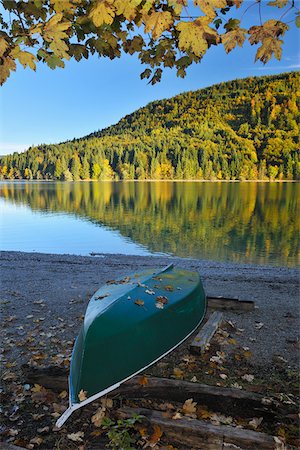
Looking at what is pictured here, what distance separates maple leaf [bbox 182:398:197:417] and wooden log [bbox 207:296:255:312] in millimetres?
3452

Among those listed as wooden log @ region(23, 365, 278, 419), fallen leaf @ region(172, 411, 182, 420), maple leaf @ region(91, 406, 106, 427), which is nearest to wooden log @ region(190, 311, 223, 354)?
wooden log @ region(23, 365, 278, 419)

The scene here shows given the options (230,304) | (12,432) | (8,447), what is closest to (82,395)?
(8,447)

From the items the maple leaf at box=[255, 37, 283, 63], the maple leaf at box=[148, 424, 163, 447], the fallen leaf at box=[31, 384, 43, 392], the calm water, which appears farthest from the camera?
the calm water

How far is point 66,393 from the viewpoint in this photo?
459cm

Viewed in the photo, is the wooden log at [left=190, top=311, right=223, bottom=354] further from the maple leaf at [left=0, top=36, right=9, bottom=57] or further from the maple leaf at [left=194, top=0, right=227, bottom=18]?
the maple leaf at [left=0, top=36, right=9, bottom=57]

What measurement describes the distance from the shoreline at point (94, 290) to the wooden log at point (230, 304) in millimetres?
167

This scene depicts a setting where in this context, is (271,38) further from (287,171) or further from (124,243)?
(287,171)

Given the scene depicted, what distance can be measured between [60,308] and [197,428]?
502 cm

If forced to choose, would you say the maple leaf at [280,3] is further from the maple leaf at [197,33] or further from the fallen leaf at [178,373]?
the fallen leaf at [178,373]

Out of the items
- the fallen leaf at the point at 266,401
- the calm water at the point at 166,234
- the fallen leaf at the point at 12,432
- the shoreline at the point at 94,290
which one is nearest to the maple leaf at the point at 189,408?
the fallen leaf at the point at 266,401

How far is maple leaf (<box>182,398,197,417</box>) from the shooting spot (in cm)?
405

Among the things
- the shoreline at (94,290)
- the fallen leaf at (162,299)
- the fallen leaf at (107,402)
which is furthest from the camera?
the shoreline at (94,290)

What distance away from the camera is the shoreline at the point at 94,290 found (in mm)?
6145

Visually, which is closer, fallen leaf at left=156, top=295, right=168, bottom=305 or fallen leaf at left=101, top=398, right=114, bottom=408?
fallen leaf at left=101, top=398, right=114, bottom=408
